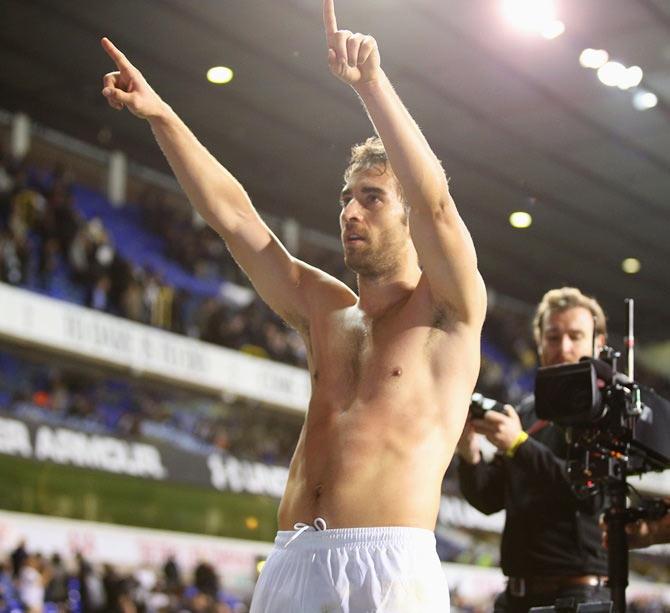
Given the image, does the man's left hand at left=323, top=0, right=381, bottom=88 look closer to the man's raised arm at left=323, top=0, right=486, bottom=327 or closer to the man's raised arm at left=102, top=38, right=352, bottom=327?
the man's raised arm at left=323, top=0, right=486, bottom=327

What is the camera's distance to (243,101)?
44.1 ft

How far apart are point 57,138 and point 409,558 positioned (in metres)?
13.6

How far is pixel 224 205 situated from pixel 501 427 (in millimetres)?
1555

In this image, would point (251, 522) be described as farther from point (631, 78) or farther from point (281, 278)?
point (281, 278)

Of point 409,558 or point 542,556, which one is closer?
point 409,558

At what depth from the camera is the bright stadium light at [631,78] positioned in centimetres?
1183

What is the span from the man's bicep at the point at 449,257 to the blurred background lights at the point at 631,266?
53.5 ft

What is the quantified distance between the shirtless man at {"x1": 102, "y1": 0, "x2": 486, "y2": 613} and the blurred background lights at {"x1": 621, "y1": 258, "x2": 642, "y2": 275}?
634 inches

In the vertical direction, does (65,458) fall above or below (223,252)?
below

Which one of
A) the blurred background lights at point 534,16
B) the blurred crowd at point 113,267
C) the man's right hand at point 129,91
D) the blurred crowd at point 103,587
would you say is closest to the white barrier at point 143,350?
the blurred crowd at point 113,267

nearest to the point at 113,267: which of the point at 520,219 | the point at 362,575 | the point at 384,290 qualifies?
the point at 520,219

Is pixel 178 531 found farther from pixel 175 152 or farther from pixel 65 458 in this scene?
pixel 175 152

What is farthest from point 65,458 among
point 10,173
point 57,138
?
point 57,138

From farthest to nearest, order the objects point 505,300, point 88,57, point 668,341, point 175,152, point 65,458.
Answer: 1. point 668,341
2. point 505,300
3. point 88,57
4. point 65,458
5. point 175,152
